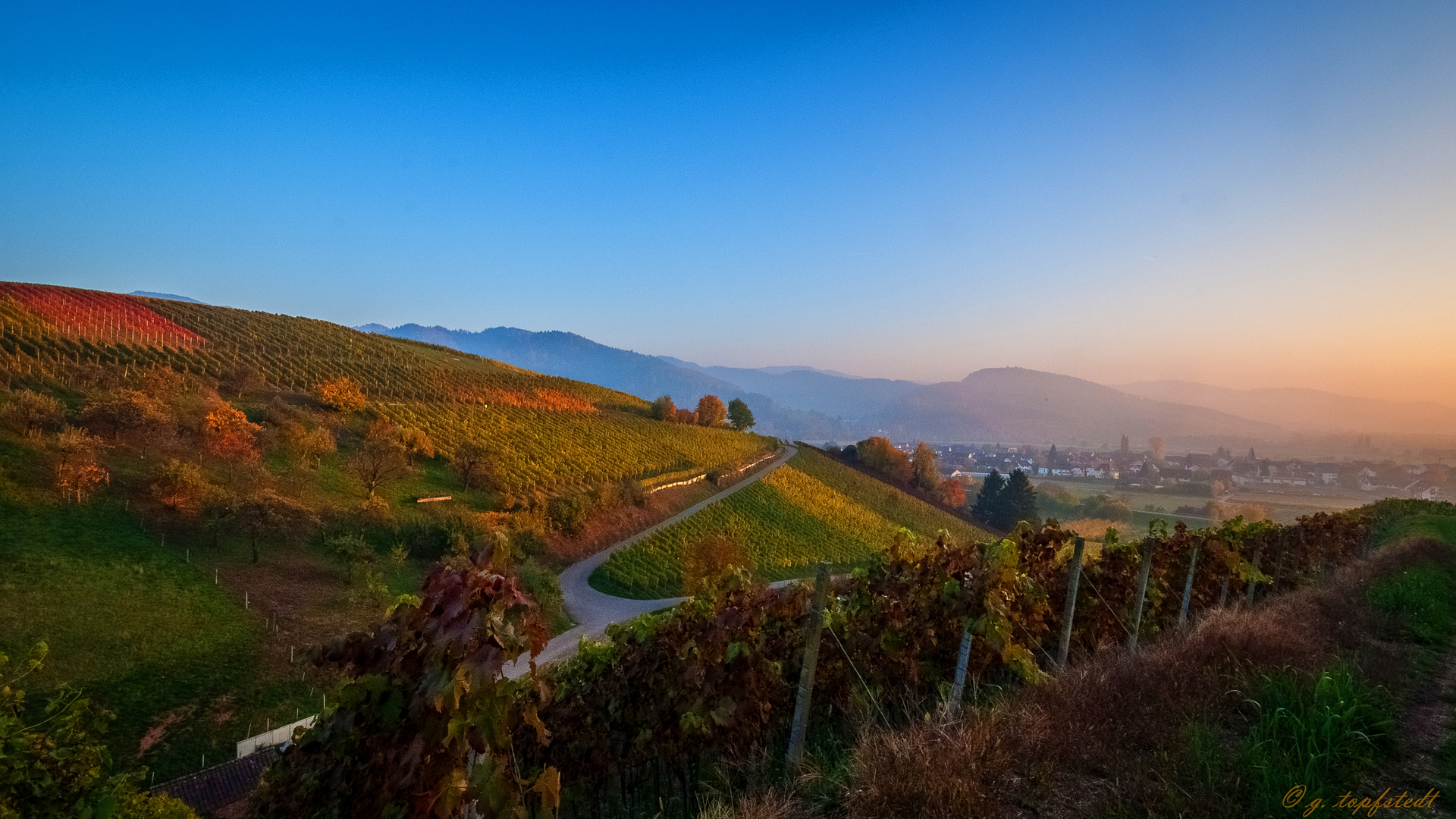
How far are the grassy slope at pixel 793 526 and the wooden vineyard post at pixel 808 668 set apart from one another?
17.5 metres

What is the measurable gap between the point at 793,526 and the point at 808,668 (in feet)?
127

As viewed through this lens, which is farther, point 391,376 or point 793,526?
point 391,376

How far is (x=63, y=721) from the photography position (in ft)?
13.7

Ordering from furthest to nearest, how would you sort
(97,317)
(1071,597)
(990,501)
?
(990,501)
(97,317)
(1071,597)

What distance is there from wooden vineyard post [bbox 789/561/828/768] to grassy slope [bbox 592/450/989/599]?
17516 millimetres

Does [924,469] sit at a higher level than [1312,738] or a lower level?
lower

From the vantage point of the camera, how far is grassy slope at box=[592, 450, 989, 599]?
29609 millimetres

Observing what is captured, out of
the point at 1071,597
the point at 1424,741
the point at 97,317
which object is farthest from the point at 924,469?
the point at 97,317

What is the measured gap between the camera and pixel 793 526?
42406mm

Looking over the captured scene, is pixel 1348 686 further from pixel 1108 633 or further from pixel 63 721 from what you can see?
pixel 63 721

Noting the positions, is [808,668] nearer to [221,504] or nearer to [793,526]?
[221,504]

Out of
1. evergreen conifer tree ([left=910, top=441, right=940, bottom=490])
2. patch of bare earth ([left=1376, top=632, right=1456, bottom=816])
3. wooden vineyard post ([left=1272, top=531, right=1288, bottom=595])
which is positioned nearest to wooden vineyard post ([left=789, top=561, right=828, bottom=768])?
patch of bare earth ([left=1376, top=632, right=1456, bottom=816])

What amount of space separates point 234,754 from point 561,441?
31859mm

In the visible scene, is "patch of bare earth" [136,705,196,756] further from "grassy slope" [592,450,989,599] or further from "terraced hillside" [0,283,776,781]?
"grassy slope" [592,450,989,599]
